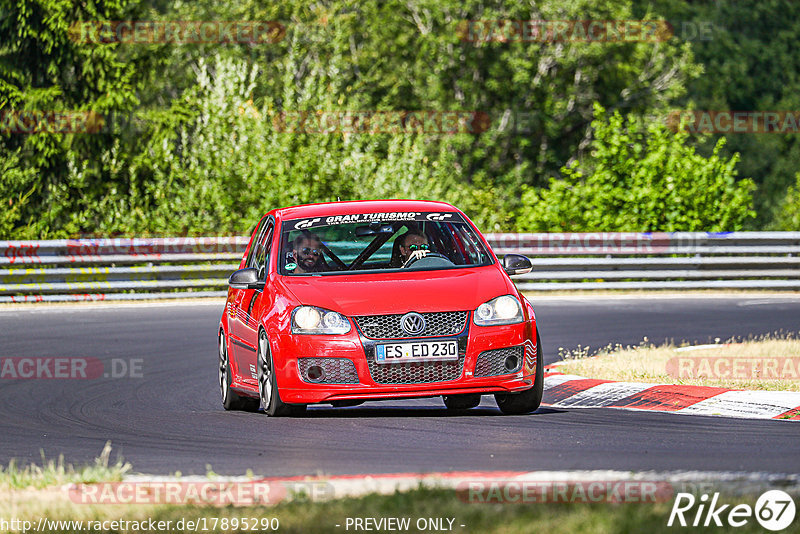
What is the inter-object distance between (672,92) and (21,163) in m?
25.3

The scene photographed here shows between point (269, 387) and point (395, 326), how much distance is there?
113 cm

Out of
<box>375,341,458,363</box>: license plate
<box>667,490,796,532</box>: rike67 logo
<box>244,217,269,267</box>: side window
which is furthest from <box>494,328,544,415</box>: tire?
<box>667,490,796,532</box>: rike67 logo

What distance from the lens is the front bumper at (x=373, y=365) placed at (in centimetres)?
→ 907

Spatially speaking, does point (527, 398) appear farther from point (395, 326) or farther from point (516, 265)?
point (395, 326)

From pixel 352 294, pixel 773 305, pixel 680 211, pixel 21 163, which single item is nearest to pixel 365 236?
pixel 352 294

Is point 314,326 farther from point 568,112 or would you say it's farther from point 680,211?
point 568,112

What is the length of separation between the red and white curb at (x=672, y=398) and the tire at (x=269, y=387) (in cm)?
224

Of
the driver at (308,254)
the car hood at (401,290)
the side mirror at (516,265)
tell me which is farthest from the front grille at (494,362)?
the driver at (308,254)

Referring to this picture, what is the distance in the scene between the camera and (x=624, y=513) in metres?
5.51

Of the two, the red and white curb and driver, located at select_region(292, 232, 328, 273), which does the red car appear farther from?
the red and white curb

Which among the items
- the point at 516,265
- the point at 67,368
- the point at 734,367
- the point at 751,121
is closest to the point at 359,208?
the point at 516,265

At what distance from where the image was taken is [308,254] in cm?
1022

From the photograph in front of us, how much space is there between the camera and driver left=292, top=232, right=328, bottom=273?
10.1 meters

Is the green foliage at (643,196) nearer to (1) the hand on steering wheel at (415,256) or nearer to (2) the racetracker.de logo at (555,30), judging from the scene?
(1) the hand on steering wheel at (415,256)
